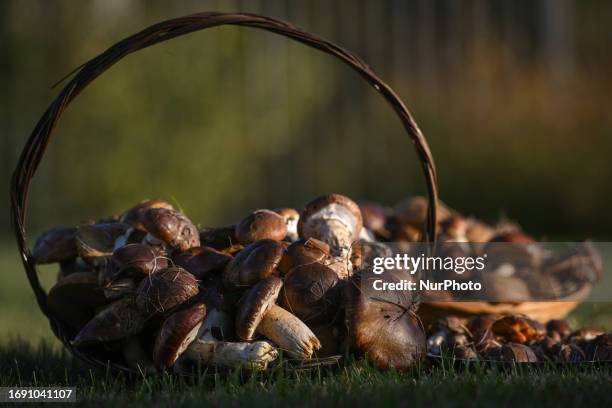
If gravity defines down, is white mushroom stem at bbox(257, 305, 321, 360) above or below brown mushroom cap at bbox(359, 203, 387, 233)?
below

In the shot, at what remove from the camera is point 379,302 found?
233 cm

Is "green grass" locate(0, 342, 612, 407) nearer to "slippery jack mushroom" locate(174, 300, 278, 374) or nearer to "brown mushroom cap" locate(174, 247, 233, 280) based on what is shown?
"slippery jack mushroom" locate(174, 300, 278, 374)

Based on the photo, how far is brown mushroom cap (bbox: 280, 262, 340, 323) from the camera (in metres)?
2.29

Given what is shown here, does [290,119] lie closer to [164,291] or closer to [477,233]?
[477,233]

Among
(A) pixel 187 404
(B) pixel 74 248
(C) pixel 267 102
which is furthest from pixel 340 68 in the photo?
(A) pixel 187 404

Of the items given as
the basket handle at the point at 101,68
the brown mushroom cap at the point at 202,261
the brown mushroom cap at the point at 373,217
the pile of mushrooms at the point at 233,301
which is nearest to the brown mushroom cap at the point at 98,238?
the pile of mushrooms at the point at 233,301

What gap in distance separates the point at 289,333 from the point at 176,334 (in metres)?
0.34

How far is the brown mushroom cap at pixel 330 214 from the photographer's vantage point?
106 inches

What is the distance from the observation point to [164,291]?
228 centimetres

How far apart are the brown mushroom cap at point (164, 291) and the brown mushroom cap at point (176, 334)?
0.06m

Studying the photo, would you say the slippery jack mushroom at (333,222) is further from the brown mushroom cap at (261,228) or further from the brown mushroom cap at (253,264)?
the brown mushroom cap at (253,264)

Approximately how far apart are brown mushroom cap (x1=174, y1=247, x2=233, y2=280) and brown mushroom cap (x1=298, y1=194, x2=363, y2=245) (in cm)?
34

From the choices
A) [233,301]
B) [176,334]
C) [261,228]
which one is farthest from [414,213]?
[176,334]

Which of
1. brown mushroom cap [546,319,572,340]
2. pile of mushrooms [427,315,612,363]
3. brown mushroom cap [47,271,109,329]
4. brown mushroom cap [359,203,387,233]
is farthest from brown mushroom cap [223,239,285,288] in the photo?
brown mushroom cap [546,319,572,340]
